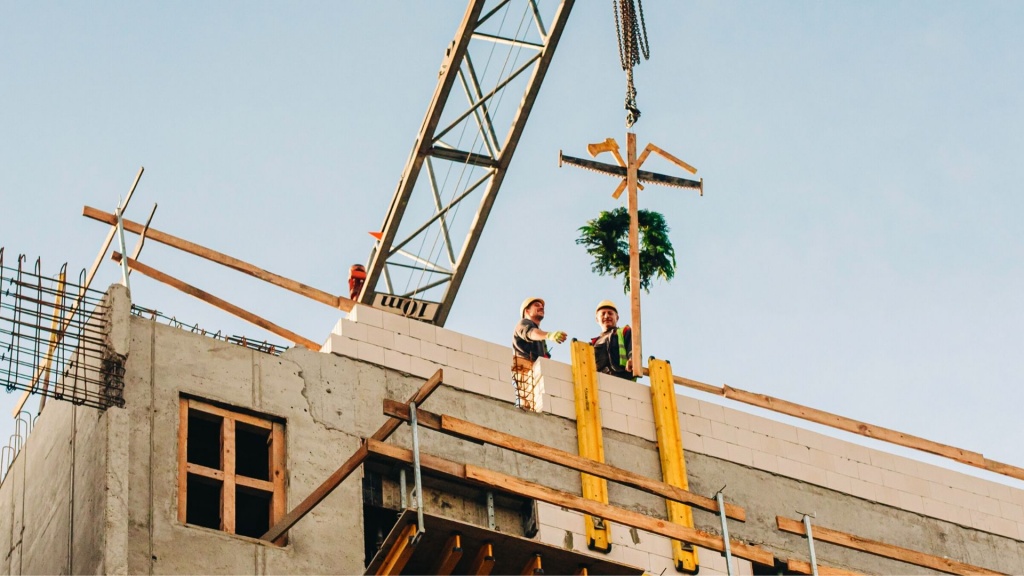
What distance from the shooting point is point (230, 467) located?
60.0ft

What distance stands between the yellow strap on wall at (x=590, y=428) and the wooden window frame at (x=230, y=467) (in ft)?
11.8

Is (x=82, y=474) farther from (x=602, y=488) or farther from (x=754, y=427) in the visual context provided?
(x=754, y=427)

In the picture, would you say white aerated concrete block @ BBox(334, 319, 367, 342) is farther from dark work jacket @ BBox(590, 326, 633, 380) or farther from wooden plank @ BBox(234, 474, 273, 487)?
dark work jacket @ BBox(590, 326, 633, 380)

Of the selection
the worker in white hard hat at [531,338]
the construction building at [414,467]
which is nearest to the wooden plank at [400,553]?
the construction building at [414,467]

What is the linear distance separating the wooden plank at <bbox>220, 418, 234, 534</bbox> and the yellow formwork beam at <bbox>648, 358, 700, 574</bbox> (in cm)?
501

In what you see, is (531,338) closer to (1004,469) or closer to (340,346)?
(340,346)

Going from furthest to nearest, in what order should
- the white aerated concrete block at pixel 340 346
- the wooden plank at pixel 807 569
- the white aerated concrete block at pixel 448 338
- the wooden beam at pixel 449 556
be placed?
1. the white aerated concrete block at pixel 448 338
2. the white aerated concrete block at pixel 340 346
3. the wooden plank at pixel 807 569
4. the wooden beam at pixel 449 556

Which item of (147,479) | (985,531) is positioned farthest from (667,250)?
(147,479)

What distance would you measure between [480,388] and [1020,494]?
26.8 ft

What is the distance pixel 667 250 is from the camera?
2603 centimetres

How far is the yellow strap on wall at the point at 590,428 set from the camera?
2027 cm

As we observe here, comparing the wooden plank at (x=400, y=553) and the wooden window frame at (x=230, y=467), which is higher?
the wooden window frame at (x=230, y=467)

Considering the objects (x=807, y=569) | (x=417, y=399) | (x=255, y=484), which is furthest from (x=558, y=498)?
(x=807, y=569)

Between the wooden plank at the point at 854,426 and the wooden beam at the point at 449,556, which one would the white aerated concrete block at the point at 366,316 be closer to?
the wooden beam at the point at 449,556
